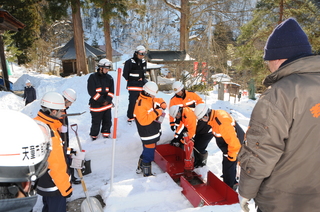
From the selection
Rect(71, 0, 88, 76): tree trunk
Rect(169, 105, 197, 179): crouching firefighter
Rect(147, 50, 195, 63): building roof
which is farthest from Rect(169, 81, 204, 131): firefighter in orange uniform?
Rect(71, 0, 88, 76): tree trunk

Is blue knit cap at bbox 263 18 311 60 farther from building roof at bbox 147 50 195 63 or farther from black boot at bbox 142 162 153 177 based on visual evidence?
building roof at bbox 147 50 195 63

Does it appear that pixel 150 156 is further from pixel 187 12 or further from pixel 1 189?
pixel 187 12

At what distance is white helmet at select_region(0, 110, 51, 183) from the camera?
108cm

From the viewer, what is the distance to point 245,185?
4.95 feet

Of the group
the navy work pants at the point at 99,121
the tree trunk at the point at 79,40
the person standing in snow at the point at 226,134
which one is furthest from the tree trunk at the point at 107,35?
the person standing in snow at the point at 226,134

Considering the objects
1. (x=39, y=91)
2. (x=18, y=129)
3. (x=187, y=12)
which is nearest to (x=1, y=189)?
(x=18, y=129)

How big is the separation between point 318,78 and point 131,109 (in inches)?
188

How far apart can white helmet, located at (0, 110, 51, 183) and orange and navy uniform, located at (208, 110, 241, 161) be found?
2.76 m

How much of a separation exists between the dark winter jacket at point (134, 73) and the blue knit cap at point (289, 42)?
4303 millimetres

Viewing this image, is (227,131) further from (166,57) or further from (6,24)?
(6,24)

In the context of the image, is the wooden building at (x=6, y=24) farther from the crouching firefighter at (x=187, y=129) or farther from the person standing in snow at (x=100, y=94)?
the crouching firefighter at (x=187, y=129)

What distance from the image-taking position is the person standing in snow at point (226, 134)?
3.42 m

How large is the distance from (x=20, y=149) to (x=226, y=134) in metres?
2.93

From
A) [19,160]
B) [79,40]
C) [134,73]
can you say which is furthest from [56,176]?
[79,40]
